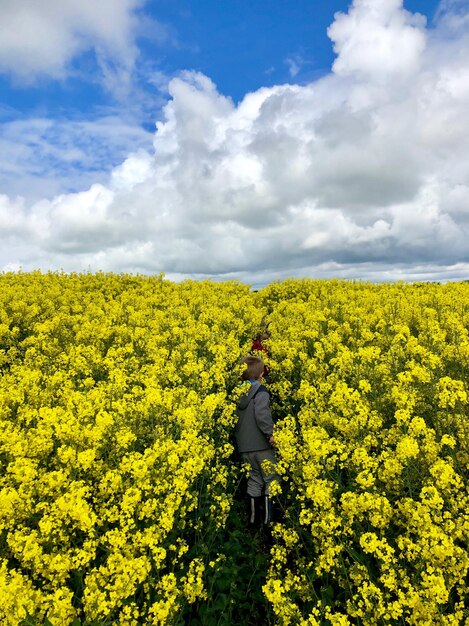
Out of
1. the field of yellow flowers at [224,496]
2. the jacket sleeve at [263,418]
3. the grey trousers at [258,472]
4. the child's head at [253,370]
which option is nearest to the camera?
the field of yellow flowers at [224,496]

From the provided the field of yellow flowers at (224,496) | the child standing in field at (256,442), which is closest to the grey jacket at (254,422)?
the child standing in field at (256,442)

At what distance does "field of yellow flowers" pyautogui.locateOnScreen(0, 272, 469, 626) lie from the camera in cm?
362

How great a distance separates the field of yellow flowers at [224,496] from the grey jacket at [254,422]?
0.23m

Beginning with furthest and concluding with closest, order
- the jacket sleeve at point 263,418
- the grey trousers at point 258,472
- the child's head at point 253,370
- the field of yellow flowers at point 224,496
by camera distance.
→ 1. the child's head at point 253,370
2. the grey trousers at point 258,472
3. the jacket sleeve at point 263,418
4. the field of yellow flowers at point 224,496

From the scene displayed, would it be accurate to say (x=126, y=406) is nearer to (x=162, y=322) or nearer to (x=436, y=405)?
(x=436, y=405)

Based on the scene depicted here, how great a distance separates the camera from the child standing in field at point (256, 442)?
20.7ft

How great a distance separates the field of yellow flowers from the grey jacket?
23cm

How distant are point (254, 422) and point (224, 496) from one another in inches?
58.4

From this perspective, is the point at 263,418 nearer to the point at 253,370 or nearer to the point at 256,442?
the point at 256,442

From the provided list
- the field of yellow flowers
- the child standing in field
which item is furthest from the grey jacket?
the field of yellow flowers

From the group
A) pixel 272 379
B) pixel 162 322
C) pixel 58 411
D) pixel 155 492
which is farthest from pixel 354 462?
pixel 162 322

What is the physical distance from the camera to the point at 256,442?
253 inches

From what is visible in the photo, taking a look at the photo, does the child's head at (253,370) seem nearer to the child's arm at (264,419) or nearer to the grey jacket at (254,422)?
the grey jacket at (254,422)

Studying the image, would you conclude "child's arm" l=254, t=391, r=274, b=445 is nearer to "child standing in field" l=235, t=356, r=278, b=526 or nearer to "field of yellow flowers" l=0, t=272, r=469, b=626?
"child standing in field" l=235, t=356, r=278, b=526
